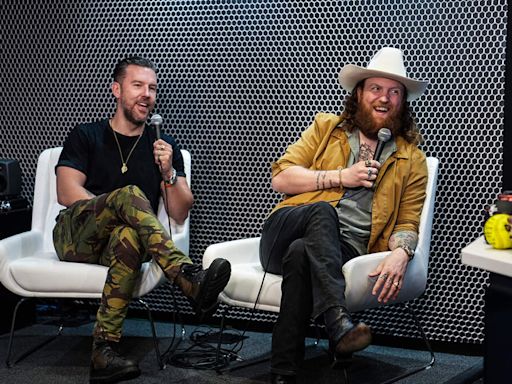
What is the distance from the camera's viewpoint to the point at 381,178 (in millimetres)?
3256

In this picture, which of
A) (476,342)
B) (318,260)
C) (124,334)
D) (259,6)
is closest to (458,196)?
(476,342)

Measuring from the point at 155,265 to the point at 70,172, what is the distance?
0.65 metres

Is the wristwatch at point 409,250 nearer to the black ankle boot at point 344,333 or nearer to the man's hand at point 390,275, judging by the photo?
the man's hand at point 390,275

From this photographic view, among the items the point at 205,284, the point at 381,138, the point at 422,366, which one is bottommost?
the point at 422,366

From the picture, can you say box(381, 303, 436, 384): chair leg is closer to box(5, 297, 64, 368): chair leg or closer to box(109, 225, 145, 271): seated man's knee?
box(109, 225, 145, 271): seated man's knee

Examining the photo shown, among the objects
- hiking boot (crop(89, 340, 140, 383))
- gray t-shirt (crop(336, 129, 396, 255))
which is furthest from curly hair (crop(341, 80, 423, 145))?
hiking boot (crop(89, 340, 140, 383))

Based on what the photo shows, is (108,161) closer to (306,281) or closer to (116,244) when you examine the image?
(116,244)

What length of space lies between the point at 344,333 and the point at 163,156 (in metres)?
1.34

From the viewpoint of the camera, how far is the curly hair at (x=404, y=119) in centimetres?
338

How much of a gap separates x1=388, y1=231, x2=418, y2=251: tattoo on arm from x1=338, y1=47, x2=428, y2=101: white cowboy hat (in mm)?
655

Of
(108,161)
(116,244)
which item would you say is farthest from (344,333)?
(108,161)

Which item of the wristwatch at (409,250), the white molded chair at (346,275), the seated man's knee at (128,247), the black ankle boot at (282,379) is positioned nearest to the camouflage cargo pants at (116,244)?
the seated man's knee at (128,247)

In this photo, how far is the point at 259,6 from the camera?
398 cm

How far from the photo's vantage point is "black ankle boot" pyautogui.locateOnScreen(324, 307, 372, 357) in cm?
263
